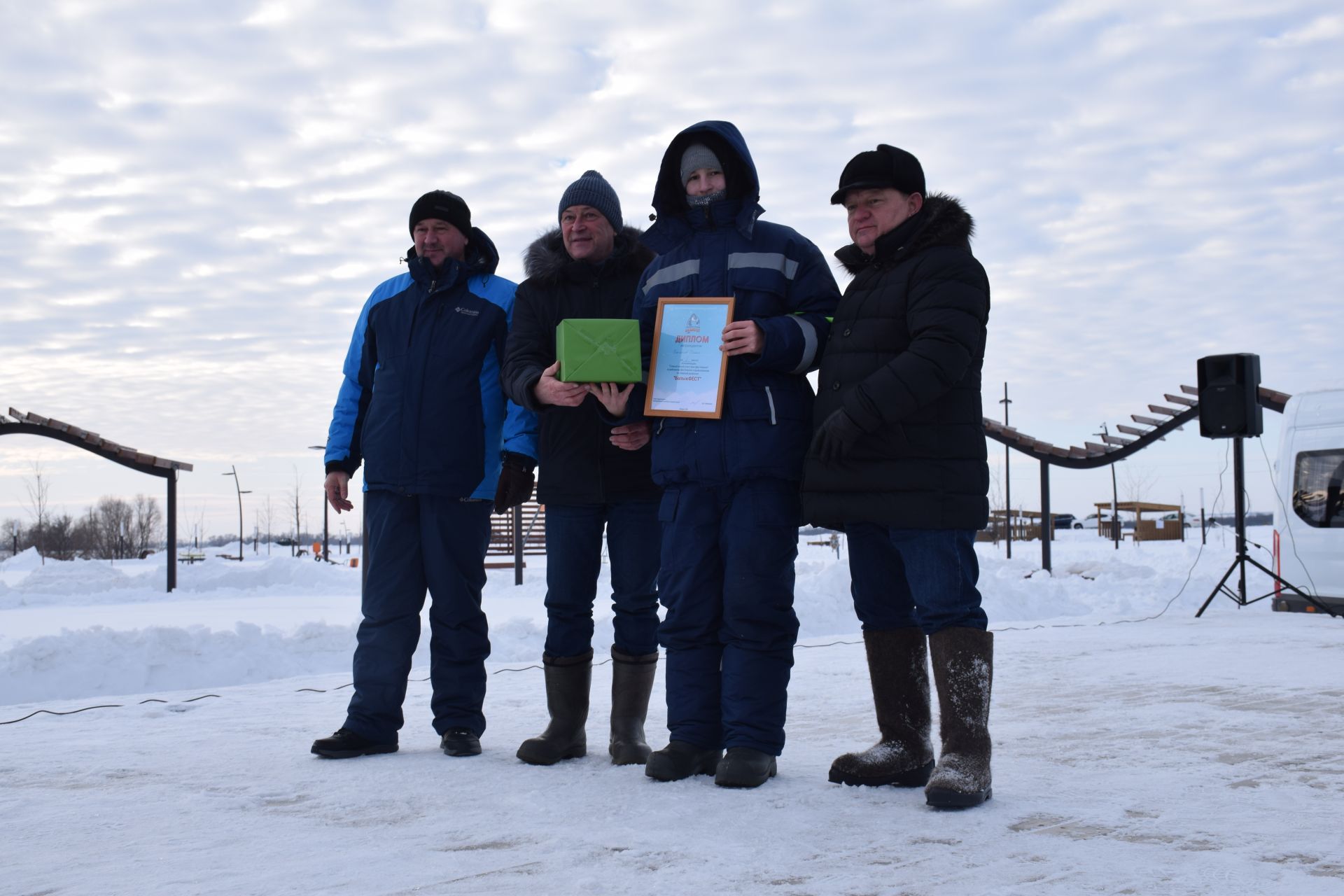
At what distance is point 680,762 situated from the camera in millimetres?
3131

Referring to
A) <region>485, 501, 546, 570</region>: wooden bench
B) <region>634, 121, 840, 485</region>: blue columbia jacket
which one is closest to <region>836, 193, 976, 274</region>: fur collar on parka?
<region>634, 121, 840, 485</region>: blue columbia jacket

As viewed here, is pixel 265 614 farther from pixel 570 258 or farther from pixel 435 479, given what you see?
pixel 570 258

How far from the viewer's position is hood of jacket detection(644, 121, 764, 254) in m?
3.36

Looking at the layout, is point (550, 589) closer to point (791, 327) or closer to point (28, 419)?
point (791, 327)

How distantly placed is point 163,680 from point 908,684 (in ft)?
16.3

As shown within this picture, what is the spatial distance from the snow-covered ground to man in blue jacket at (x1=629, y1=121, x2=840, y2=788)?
0.82 ft

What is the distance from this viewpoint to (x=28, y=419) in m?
15.4

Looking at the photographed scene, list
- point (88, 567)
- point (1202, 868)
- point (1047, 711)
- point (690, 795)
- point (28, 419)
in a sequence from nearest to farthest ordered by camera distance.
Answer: point (1202, 868)
point (690, 795)
point (1047, 711)
point (28, 419)
point (88, 567)

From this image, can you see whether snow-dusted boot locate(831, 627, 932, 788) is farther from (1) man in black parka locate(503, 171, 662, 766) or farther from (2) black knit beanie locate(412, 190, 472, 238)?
(2) black knit beanie locate(412, 190, 472, 238)

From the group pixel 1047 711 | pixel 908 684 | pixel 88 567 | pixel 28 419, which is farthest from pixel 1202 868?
pixel 88 567

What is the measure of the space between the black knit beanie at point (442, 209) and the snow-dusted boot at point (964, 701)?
2347 millimetres

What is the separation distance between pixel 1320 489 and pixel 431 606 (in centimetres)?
948

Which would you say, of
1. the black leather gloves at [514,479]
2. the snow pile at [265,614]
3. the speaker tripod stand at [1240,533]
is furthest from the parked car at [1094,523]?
the black leather gloves at [514,479]

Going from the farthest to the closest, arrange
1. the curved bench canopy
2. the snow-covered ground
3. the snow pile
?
the curved bench canopy, the snow pile, the snow-covered ground
